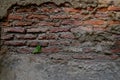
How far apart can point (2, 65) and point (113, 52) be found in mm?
1172

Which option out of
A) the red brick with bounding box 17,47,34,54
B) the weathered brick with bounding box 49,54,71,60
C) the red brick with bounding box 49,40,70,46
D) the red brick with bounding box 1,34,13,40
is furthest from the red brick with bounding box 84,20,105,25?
the red brick with bounding box 1,34,13,40

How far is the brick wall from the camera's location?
2.90m

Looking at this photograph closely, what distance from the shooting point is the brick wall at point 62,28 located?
9.53 feet

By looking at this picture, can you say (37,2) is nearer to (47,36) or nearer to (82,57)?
(47,36)

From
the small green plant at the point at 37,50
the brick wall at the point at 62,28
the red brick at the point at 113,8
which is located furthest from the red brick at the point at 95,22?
the small green plant at the point at 37,50

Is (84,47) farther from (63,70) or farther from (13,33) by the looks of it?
(13,33)

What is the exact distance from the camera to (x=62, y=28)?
296 cm

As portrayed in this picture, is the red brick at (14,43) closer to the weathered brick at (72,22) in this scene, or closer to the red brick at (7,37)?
the red brick at (7,37)

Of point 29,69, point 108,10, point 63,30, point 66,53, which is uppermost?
point 108,10

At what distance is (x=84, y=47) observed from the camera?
2.93 meters

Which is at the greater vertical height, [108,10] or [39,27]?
[108,10]

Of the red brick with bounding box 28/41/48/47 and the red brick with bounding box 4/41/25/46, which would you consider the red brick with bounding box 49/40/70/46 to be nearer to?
the red brick with bounding box 28/41/48/47

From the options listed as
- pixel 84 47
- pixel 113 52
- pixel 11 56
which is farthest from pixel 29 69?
pixel 113 52

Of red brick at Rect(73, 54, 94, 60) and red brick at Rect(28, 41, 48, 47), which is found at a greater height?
red brick at Rect(28, 41, 48, 47)
